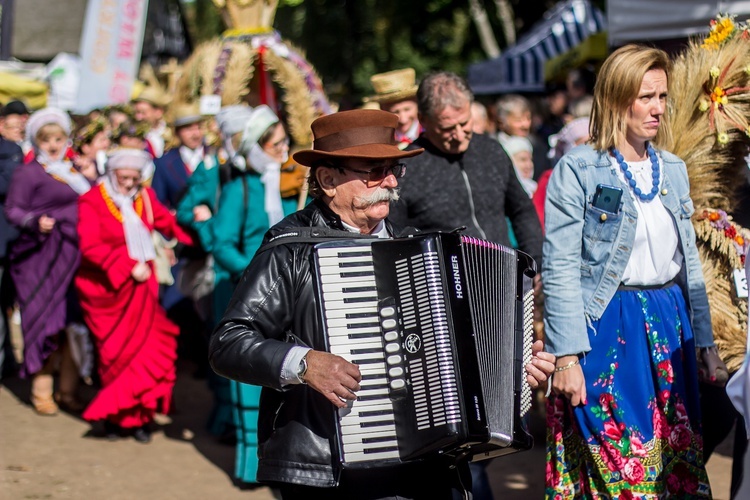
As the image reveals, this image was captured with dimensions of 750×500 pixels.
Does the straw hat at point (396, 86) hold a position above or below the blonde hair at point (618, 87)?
above

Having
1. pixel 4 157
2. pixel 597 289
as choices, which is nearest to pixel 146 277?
pixel 4 157

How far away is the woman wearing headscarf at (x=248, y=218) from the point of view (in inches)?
233

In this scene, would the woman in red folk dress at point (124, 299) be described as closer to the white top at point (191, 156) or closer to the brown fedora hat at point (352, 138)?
the white top at point (191, 156)

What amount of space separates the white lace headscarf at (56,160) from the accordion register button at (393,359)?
18.0ft

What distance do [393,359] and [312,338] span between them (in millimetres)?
282

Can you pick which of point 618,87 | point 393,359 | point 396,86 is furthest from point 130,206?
point 393,359

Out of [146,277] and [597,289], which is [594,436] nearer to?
[597,289]

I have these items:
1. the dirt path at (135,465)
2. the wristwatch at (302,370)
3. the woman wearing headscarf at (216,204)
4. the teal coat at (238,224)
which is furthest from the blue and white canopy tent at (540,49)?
the wristwatch at (302,370)

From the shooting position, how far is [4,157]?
28.0 feet

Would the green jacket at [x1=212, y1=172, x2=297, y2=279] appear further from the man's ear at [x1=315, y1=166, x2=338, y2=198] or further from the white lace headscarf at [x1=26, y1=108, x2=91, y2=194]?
the man's ear at [x1=315, y1=166, x2=338, y2=198]

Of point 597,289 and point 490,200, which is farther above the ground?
point 490,200

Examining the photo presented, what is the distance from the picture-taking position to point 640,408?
13.3 ft

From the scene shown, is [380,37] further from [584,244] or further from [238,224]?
[584,244]

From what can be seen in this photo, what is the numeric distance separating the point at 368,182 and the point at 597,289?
1161mm
